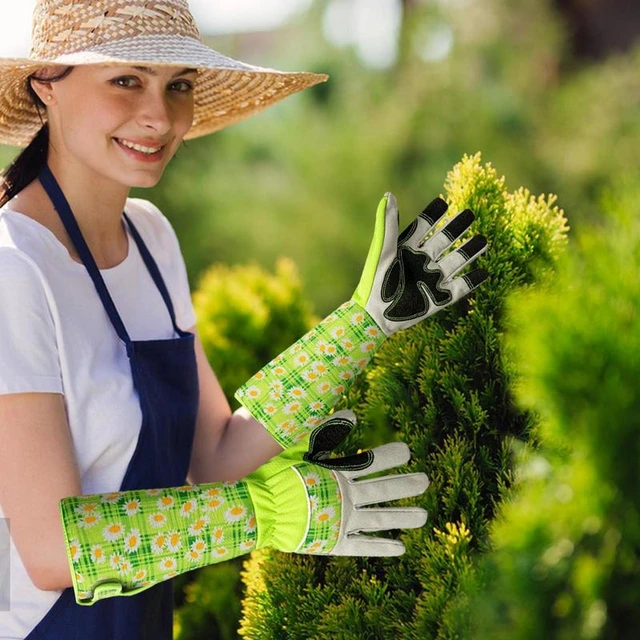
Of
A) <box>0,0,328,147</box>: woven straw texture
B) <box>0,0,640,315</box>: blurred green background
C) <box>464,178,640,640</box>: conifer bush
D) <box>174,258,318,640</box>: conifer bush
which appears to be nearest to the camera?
<box>464,178,640,640</box>: conifer bush

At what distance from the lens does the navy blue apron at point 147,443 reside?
132 cm

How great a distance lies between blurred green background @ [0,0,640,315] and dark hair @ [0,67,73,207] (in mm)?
3919

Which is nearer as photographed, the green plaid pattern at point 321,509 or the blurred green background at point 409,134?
the green plaid pattern at point 321,509

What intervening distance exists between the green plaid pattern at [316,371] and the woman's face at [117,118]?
42 cm

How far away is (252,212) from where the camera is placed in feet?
21.1

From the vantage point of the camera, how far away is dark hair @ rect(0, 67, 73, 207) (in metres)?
1.47

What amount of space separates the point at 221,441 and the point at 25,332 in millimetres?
527

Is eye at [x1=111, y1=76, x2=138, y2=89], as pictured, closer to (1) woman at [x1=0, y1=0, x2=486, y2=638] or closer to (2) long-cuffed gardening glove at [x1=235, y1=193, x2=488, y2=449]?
(1) woman at [x1=0, y1=0, x2=486, y2=638]

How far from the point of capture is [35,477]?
121cm

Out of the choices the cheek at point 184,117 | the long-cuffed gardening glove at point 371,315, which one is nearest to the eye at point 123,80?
the cheek at point 184,117

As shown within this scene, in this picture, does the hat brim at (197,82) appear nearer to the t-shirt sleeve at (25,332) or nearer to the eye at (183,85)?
the eye at (183,85)

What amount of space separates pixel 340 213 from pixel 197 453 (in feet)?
15.6

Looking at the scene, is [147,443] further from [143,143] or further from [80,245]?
[143,143]

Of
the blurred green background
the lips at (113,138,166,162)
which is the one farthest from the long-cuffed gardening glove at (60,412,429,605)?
the blurred green background
